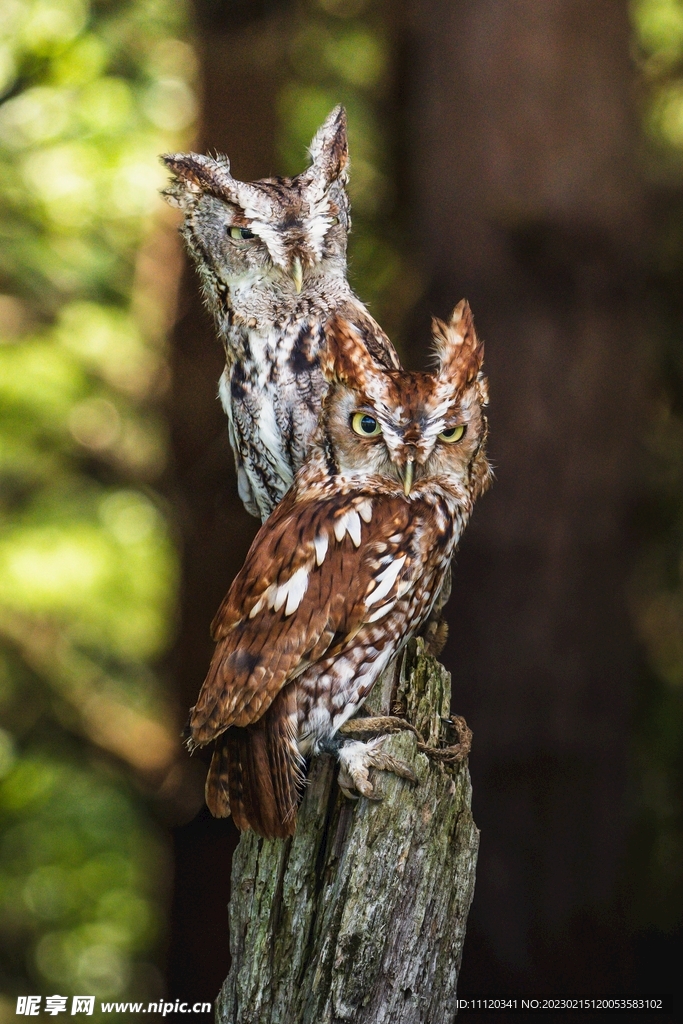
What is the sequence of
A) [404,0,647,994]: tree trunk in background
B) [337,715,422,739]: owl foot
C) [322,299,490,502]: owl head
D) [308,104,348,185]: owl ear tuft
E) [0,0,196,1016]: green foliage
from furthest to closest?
[0,0,196,1016]: green foliage, [404,0,647,994]: tree trunk in background, [308,104,348,185]: owl ear tuft, [337,715,422,739]: owl foot, [322,299,490,502]: owl head

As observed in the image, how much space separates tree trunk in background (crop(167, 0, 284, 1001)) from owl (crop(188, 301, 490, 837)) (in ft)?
2.69

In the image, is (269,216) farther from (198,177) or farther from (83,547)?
(83,547)

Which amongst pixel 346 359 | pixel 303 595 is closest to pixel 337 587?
pixel 303 595

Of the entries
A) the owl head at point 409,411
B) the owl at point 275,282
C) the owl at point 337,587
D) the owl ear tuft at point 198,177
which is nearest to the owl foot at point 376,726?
the owl at point 337,587

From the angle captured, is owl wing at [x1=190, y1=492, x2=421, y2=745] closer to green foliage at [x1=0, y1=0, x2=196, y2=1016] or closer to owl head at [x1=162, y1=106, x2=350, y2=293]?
owl head at [x1=162, y1=106, x2=350, y2=293]

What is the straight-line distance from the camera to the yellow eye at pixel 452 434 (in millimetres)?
1059

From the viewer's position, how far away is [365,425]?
105 centimetres

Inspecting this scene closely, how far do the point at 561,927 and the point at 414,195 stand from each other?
5.30ft

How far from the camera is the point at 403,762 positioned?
108 cm

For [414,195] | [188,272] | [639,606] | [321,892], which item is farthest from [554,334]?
[321,892]

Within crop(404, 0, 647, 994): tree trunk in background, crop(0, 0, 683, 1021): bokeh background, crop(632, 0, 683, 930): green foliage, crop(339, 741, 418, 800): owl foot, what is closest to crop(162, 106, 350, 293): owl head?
crop(0, 0, 683, 1021): bokeh background

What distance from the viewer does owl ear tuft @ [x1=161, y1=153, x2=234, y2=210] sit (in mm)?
1203

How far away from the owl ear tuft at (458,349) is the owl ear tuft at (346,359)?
9 centimetres

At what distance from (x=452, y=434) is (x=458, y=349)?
→ 0.35ft
